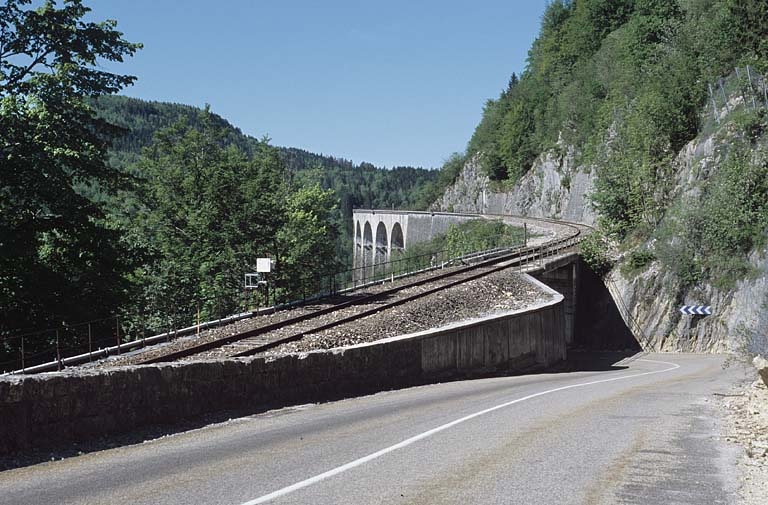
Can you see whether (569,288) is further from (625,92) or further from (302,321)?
(625,92)

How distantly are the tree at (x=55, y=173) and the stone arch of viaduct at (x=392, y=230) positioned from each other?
52.9 m

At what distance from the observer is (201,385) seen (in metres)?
11.7

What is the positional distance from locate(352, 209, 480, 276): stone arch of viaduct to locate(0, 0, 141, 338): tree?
5287 cm

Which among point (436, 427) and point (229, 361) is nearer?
point (436, 427)

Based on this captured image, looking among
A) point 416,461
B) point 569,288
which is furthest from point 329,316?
point 569,288

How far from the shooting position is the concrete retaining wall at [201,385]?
8.88 meters

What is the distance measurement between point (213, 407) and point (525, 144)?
300ft

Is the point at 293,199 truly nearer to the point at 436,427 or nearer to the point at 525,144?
the point at 525,144

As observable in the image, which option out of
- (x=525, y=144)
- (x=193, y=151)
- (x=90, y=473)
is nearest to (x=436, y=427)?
(x=90, y=473)

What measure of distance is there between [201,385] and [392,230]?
90960 mm

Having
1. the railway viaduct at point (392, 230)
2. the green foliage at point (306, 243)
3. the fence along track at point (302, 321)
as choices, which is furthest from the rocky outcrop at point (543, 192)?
the green foliage at point (306, 243)

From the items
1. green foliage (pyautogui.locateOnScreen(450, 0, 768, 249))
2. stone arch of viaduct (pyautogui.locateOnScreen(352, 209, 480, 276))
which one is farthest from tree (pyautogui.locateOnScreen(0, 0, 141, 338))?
stone arch of viaduct (pyautogui.locateOnScreen(352, 209, 480, 276))

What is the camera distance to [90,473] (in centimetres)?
788

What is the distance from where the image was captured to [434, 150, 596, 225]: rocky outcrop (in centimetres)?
7581
